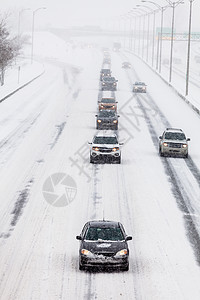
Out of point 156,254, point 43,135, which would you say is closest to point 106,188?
point 156,254

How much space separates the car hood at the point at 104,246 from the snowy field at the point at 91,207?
78 cm

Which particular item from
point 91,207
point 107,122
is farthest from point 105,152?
point 107,122

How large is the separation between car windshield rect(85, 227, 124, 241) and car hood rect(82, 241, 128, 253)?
0.22m

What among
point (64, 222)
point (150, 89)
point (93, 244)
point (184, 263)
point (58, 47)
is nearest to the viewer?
point (93, 244)

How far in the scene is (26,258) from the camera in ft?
61.1

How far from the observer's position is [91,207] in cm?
2431

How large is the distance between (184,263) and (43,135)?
23707 millimetres

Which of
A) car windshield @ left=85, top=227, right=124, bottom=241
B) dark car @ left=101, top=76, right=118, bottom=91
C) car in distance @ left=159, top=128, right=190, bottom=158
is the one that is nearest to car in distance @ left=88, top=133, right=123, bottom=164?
car in distance @ left=159, top=128, right=190, bottom=158

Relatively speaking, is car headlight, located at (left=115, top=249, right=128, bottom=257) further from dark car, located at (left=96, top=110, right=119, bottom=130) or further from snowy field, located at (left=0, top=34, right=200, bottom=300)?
dark car, located at (left=96, top=110, right=119, bottom=130)

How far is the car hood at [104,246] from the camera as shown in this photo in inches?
663

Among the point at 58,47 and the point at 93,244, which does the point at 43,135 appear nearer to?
the point at 93,244

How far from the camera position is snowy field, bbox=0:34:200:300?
1664 centimetres

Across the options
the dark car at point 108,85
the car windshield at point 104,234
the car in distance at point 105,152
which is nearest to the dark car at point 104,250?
the car windshield at point 104,234

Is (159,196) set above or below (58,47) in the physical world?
below
